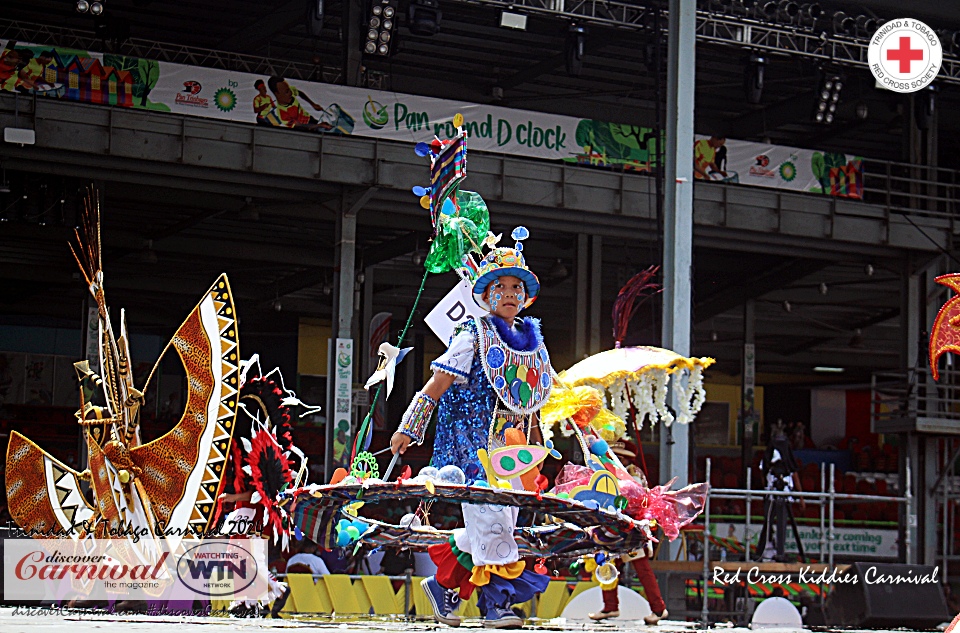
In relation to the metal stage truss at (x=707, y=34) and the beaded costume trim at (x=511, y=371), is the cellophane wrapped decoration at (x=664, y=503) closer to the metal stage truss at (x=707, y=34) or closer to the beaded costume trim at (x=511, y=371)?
the beaded costume trim at (x=511, y=371)

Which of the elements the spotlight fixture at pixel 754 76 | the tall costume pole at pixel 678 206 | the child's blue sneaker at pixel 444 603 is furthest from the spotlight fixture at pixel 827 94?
the child's blue sneaker at pixel 444 603

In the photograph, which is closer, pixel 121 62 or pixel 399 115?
pixel 121 62

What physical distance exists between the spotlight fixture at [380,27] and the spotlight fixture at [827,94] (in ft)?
23.1

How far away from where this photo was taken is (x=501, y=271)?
22.0 feet

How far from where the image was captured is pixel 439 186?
7383 mm

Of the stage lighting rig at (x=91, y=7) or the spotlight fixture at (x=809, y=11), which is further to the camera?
the spotlight fixture at (x=809, y=11)

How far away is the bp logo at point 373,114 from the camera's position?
57.2ft

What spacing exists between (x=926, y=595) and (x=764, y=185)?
1084cm

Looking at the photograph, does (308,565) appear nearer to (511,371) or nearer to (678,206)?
(678,206)

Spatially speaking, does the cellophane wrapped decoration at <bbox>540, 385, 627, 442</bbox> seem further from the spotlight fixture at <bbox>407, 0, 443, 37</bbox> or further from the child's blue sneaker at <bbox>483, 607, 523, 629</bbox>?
the spotlight fixture at <bbox>407, 0, 443, 37</bbox>

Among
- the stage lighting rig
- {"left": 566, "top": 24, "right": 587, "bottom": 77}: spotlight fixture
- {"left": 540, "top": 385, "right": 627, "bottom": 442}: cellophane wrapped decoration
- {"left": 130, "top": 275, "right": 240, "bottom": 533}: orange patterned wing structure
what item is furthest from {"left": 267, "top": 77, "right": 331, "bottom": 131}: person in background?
{"left": 540, "top": 385, "right": 627, "bottom": 442}: cellophane wrapped decoration

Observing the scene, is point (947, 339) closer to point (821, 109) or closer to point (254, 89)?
point (254, 89)

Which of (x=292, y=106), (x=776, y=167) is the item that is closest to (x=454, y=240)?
(x=292, y=106)

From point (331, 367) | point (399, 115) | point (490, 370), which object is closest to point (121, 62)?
point (399, 115)
